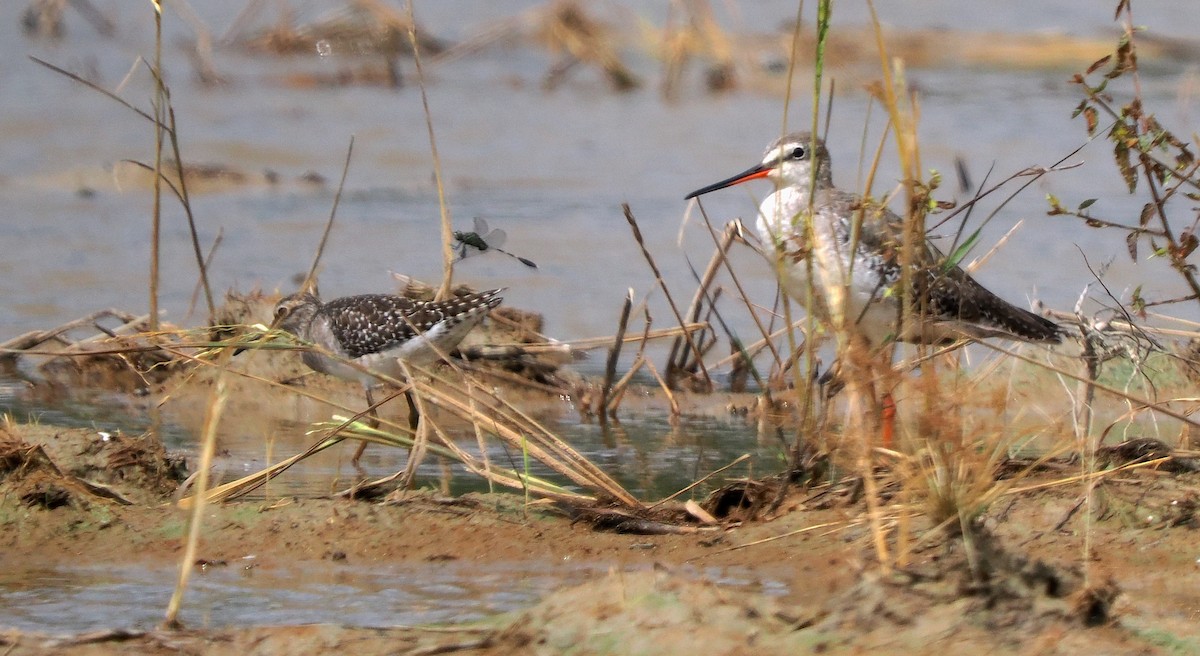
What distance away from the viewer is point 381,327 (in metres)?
7.21

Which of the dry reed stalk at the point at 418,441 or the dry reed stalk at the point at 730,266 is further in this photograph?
the dry reed stalk at the point at 730,266

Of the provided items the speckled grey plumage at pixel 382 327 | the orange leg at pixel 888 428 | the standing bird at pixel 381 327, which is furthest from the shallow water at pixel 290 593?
the speckled grey plumage at pixel 382 327

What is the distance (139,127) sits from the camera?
571 inches

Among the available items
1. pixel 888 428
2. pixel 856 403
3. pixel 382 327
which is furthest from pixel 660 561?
pixel 382 327

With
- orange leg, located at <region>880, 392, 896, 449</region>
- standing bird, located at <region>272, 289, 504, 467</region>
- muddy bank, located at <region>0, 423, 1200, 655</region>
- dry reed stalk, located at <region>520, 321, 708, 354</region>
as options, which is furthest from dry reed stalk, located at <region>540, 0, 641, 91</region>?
muddy bank, located at <region>0, 423, 1200, 655</region>

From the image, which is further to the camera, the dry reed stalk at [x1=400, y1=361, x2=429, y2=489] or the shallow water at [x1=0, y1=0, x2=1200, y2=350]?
the shallow water at [x1=0, y1=0, x2=1200, y2=350]

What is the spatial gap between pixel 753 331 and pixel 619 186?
14.4ft

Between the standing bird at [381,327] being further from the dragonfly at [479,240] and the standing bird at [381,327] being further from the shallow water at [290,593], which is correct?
the shallow water at [290,593]

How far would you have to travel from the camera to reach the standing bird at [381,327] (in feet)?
23.1

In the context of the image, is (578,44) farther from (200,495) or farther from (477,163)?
(200,495)

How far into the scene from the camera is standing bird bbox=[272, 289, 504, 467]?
23.1 feet

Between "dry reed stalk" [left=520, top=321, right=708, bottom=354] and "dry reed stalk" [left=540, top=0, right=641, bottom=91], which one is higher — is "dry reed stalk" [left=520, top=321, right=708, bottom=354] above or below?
below

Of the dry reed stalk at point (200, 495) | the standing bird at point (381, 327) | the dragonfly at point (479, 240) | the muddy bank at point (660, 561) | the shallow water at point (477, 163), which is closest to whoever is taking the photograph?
the dry reed stalk at point (200, 495)

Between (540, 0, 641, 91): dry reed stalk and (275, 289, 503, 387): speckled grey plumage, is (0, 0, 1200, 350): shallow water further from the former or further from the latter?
(275, 289, 503, 387): speckled grey plumage
